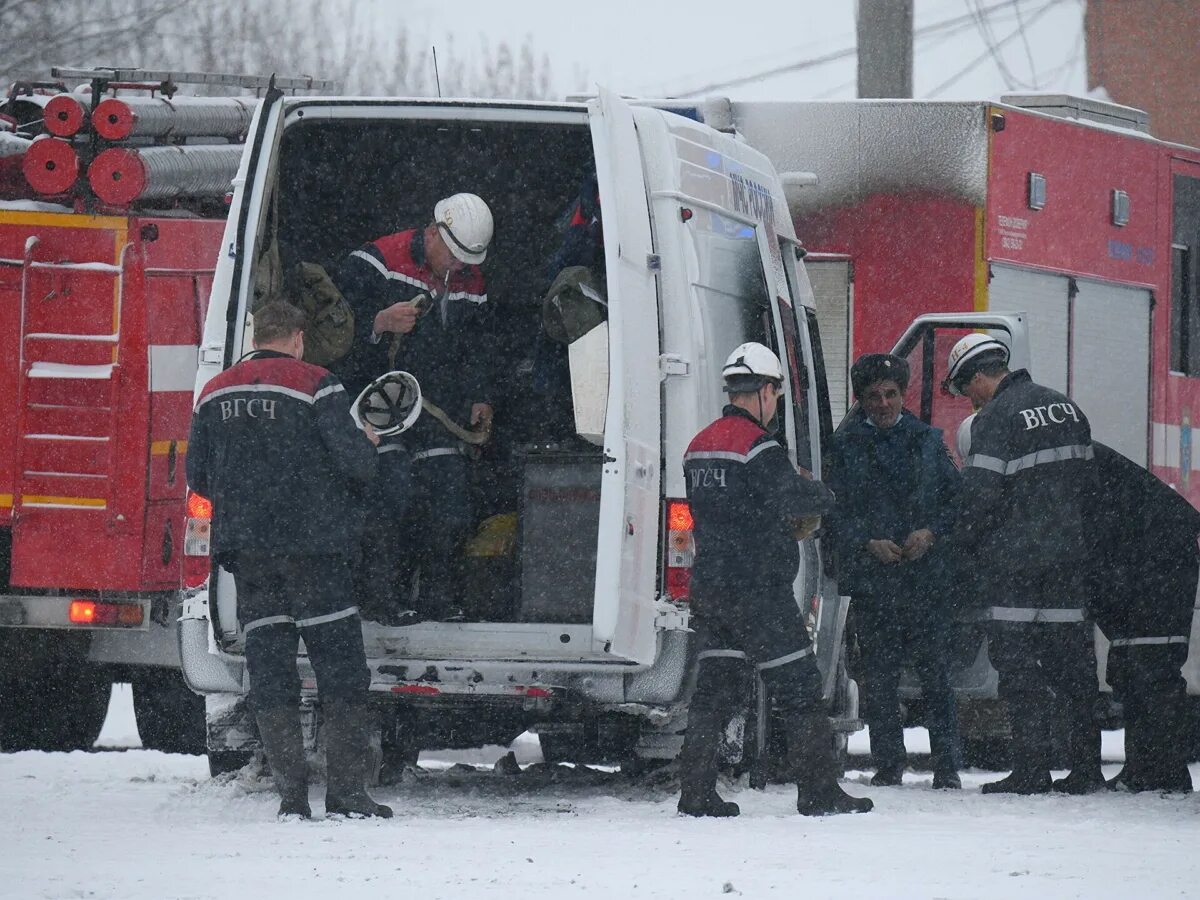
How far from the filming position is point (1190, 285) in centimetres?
1173

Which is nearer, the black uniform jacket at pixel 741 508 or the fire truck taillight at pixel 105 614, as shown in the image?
the black uniform jacket at pixel 741 508

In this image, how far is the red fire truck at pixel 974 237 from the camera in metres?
10.4

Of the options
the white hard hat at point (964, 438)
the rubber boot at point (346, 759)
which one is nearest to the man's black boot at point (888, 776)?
the white hard hat at point (964, 438)

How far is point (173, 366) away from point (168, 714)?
194 cm

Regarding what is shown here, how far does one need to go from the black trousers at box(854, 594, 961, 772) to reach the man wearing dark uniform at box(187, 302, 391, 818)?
8.14ft

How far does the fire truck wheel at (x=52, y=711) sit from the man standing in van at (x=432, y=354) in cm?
314

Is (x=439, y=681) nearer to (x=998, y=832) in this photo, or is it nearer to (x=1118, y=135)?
(x=998, y=832)

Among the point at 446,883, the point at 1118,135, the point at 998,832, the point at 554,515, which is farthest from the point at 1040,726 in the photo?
the point at 1118,135

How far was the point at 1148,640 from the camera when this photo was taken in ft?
28.6

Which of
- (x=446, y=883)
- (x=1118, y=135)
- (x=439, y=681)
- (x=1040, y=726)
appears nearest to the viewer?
(x=446, y=883)

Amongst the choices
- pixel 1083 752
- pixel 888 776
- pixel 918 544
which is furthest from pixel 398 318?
pixel 1083 752

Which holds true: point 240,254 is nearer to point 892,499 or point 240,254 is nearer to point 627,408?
point 627,408

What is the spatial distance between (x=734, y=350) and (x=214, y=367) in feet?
A: 5.86

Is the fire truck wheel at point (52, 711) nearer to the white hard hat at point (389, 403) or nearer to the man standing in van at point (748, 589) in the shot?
the white hard hat at point (389, 403)
